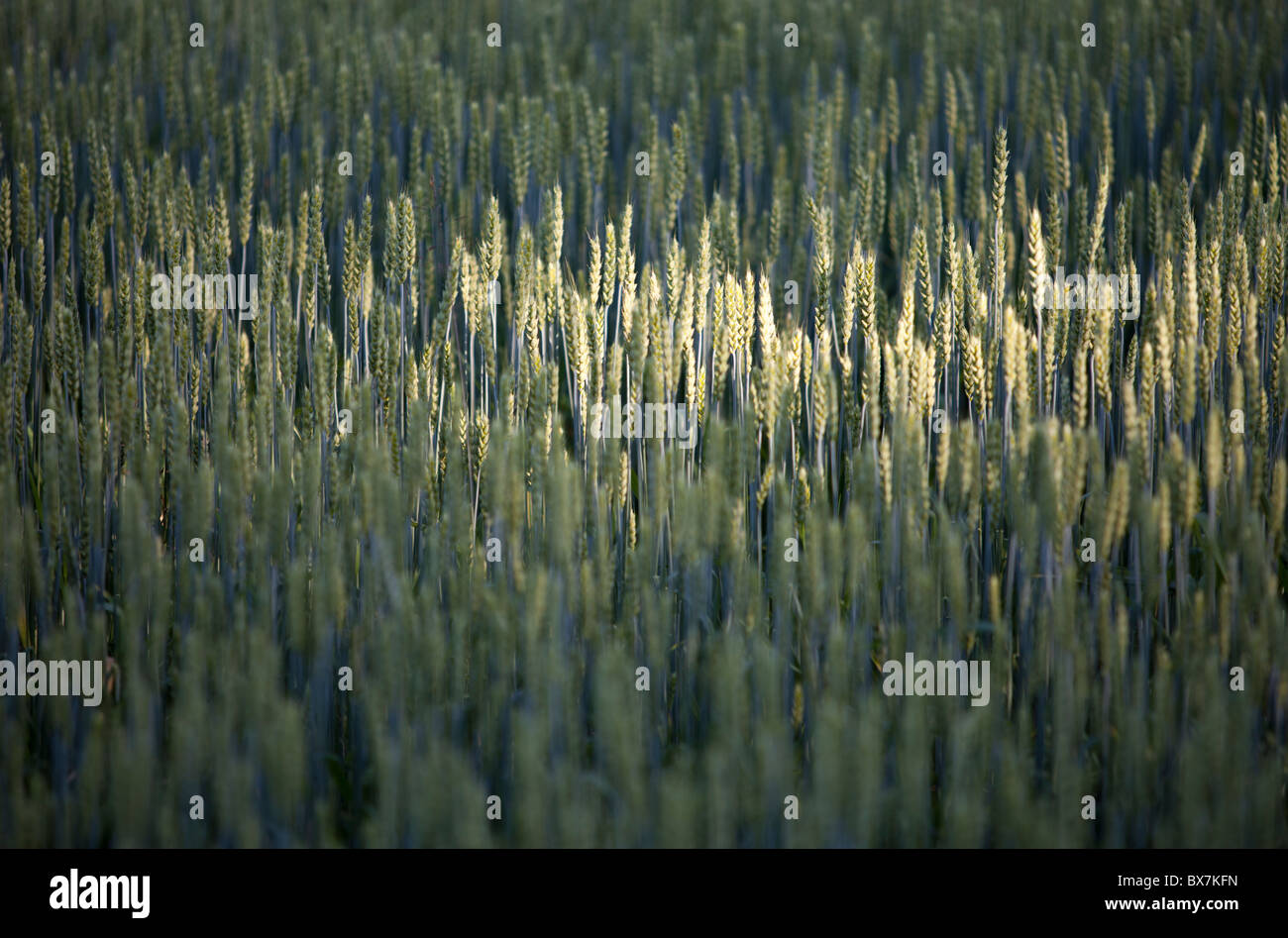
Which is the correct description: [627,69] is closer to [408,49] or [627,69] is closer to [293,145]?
[408,49]

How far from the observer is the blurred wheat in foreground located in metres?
1.84

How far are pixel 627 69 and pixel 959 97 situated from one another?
1192mm

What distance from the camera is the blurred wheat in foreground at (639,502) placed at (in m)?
1.84

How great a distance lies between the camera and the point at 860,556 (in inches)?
84.5

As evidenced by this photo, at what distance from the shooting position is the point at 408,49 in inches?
168

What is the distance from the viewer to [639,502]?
2818 millimetres

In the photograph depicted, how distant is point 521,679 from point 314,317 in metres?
1.04

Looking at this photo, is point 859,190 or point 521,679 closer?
point 521,679

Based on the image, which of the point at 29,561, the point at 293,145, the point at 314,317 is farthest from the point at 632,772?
the point at 293,145
